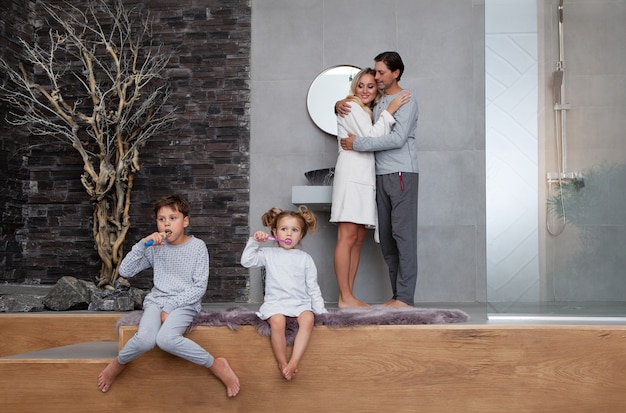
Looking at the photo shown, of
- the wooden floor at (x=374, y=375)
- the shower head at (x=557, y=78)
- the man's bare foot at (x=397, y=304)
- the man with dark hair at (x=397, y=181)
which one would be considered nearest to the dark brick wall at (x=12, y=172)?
the wooden floor at (x=374, y=375)

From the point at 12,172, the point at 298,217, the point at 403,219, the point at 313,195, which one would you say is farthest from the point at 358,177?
the point at 12,172

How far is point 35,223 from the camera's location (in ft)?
16.0

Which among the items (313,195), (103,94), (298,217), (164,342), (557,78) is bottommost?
(164,342)

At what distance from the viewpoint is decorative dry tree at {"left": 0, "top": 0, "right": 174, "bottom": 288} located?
4.43 metres

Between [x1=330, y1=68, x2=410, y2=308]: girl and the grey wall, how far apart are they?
99 centimetres

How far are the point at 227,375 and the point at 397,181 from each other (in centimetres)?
135

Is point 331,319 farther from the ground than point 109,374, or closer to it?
farther from the ground

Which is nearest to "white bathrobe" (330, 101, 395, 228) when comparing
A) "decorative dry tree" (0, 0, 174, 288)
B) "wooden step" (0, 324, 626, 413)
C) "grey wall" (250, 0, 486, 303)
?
"wooden step" (0, 324, 626, 413)

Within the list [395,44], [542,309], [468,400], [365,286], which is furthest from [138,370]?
[395,44]

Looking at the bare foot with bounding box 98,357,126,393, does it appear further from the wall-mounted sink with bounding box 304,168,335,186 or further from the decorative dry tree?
the wall-mounted sink with bounding box 304,168,335,186

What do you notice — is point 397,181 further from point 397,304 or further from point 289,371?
point 289,371

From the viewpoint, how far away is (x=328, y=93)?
4.77 m

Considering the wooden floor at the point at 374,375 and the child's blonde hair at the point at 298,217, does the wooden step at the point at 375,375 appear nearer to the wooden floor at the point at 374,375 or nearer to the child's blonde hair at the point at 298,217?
the wooden floor at the point at 374,375

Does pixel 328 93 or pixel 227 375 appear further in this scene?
pixel 328 93
